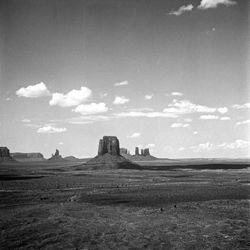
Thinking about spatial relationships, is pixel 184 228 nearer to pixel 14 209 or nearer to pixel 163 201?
pixel 163 201

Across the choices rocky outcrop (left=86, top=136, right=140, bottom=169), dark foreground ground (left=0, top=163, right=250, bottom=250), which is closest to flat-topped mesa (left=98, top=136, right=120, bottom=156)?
rocky outcrop (left=86, top=136, right=140, bottom=169)

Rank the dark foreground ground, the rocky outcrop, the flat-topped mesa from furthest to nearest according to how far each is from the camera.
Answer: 1. the flat-topped mesa
2. the rocky outcrop
3. the dark foreground ground

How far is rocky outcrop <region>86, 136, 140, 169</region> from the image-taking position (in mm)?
120912

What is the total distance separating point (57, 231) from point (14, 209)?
8.90m

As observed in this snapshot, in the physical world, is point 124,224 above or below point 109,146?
below

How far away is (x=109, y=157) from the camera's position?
131375 millimetres

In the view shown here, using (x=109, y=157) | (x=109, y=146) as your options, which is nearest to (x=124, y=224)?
(x=109, y=157)

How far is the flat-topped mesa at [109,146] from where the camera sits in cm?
13900

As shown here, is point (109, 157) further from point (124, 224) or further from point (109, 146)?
point (124, 224)

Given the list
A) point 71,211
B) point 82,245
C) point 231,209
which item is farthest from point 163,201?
point 82,245

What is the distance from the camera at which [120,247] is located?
14992 millimetres

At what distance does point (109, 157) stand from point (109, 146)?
940 cm

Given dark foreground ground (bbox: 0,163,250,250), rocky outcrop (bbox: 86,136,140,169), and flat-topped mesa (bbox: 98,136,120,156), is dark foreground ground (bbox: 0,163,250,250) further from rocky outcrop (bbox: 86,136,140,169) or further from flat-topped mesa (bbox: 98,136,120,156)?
flat-topped mesa (bbox: 98,136,120,156)

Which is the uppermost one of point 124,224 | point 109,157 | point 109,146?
point 109,146
